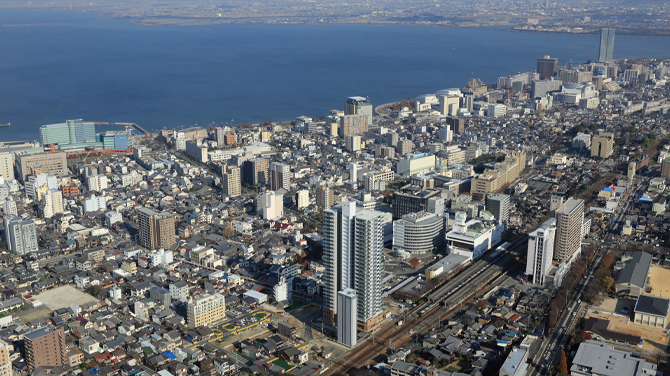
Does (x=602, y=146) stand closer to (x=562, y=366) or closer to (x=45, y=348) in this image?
(x=562, y=366)

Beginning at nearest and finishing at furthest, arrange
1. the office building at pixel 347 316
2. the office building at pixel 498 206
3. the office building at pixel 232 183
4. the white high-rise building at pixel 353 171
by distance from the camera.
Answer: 1. the office building at pixel 347 316
2. the office building at pixel 498 206
3. the office building at pixel 232 183
4. the white high-rise building at pixel 353 171

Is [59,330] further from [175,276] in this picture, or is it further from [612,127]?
[612,127]

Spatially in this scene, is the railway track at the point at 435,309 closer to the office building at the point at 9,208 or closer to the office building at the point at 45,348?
the office building at the point at 45,348

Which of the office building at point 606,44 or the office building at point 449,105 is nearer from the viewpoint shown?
the office building at point 449,105

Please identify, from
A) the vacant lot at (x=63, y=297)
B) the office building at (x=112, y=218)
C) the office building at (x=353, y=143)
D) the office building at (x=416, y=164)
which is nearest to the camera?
the vacant lot at (x=63, y=297)

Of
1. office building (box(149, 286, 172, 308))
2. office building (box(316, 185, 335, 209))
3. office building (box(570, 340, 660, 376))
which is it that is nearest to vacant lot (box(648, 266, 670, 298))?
office building (box(570, 340, 660, 376))

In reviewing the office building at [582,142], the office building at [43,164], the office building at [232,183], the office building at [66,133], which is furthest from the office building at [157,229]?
the office building at [582,142]

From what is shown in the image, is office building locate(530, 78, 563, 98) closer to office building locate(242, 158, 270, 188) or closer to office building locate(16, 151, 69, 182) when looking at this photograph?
office building locate(242, 158, 270, 188)
